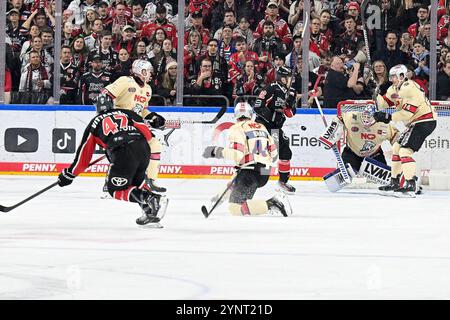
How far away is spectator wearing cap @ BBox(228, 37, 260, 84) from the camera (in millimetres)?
14055

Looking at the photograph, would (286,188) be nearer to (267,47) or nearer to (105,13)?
(267,47)

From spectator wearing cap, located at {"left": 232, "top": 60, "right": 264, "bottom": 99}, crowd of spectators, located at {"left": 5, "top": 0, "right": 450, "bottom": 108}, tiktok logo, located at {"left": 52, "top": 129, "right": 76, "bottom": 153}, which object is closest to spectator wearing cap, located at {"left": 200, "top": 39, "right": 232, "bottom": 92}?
crowd of spectators, located at {"left": 5, "top": 0, "right": 450, "bottom": 108}

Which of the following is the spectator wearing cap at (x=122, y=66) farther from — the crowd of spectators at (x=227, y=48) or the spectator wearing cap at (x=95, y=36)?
the spectator wearing cap at (x=95, y=36)

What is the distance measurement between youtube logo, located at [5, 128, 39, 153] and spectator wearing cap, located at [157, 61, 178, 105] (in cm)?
158

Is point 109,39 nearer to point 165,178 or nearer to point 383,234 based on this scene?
point 165,178

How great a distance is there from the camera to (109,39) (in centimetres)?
1423

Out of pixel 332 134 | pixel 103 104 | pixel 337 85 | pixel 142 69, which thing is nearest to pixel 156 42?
pixel 337 85

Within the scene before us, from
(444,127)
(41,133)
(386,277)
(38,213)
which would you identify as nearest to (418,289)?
(386,277)

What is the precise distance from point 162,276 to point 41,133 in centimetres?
843

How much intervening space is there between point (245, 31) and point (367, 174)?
276cm

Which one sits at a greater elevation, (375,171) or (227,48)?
(227,48)

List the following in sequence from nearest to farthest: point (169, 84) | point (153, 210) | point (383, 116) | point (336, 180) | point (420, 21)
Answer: point (153, 210) → point (383, 116) → point (336, 180) → point (420, 21) → point (169, 84)

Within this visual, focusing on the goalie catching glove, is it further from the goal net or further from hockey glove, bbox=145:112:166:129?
hockey glove, bbox=145:112:166:129

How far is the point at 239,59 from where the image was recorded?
46.2 ft
